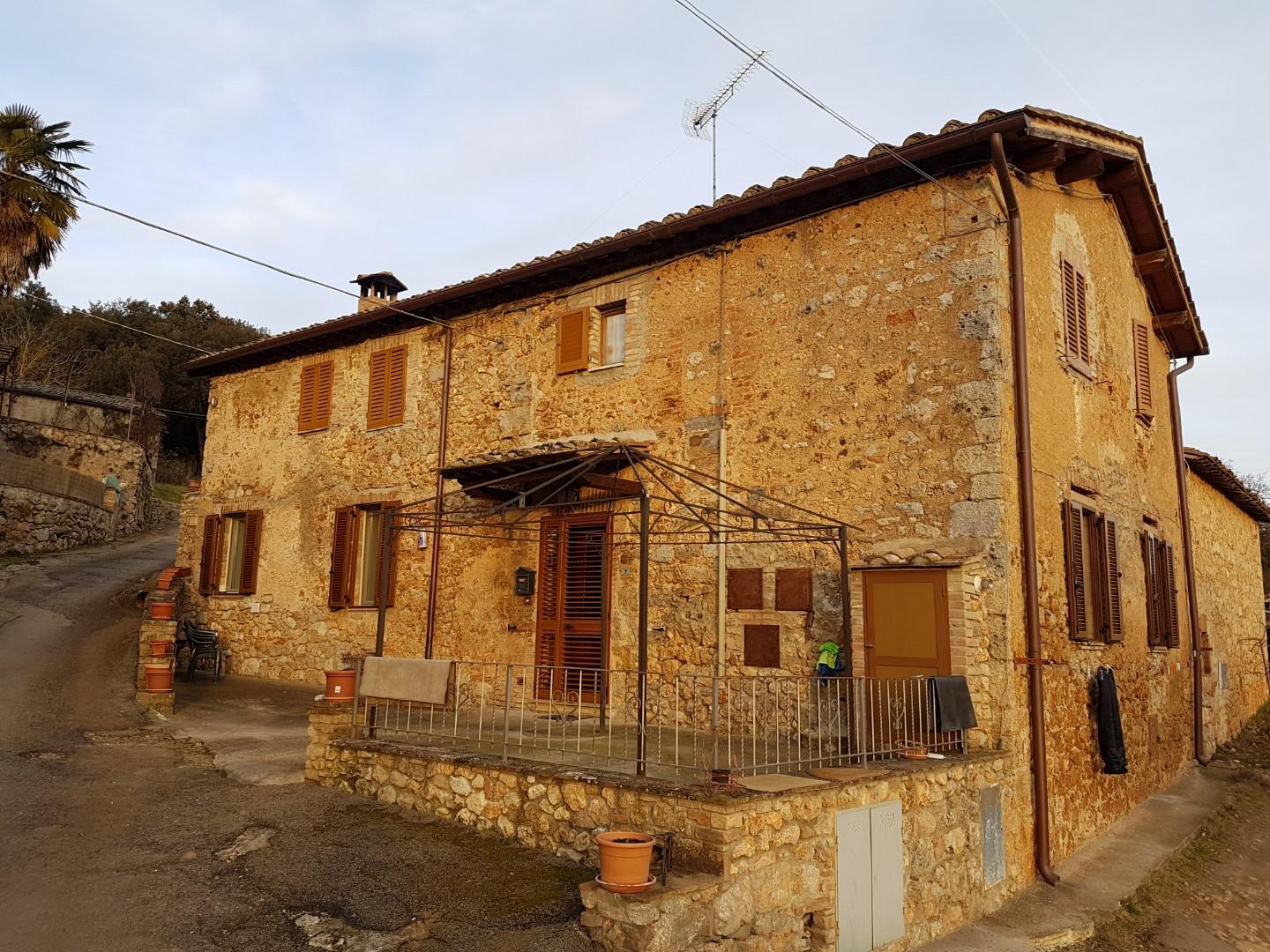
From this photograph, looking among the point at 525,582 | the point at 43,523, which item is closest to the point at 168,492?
the point at 43,523

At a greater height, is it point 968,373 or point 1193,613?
point 968,373

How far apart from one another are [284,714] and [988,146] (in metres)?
10.2

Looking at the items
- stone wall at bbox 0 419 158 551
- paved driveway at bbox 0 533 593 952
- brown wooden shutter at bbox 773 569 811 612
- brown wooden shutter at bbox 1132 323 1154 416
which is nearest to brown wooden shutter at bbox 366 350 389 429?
paved driveway at bbox 0 533 593 952

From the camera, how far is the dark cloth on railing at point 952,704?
277 inches

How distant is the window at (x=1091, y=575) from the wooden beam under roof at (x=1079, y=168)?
356cm

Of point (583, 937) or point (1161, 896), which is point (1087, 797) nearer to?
point (1161, 896)

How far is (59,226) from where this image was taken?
1500 cm

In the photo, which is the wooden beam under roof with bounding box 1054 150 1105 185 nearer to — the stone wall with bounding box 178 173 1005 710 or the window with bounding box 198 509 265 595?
the stone wall with bounding box 178 173 1005 710

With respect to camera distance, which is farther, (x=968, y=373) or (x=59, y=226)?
(x=59, y=226)

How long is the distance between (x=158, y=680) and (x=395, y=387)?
4.97 meters

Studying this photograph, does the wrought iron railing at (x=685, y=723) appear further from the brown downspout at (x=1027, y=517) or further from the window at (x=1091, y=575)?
the window at (x=1091, y=575)

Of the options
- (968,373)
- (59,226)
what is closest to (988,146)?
(968,373)

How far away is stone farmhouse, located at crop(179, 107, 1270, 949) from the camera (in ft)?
20.9

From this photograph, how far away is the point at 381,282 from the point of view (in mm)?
15734
